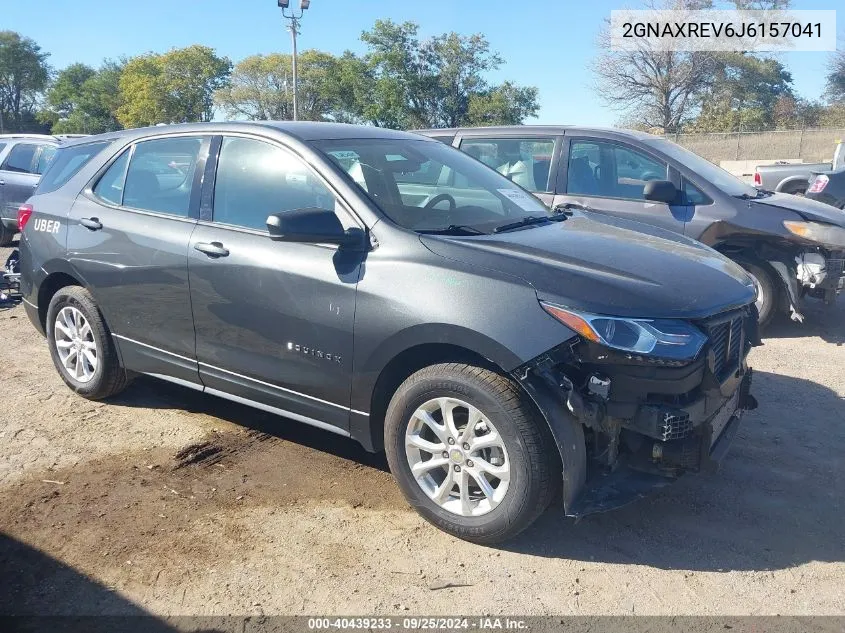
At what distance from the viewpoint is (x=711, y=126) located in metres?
42.8

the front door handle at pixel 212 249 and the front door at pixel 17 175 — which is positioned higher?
the front door at pixel 17 175

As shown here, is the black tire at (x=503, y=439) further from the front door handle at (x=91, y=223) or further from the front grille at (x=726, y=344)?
the front door handle at (x=91, y=223)

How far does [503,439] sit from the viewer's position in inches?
122

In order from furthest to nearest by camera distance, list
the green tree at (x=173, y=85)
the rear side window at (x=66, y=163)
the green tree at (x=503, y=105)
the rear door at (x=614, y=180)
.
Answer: the green tree at (x=173, y=85) < the green tree at (x=503, y=105) < the rear door at (x=614, y=180) < the rear side window at (x=66, y=163)

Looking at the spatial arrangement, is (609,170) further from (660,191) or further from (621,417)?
(621,417)

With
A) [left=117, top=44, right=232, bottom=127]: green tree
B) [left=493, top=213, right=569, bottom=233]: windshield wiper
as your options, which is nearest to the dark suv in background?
[left=493, top=213, right=569, bottom=233]: windshield wiper

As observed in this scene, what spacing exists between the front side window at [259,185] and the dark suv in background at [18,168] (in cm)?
878

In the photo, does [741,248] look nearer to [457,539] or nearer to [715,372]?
[715,372]

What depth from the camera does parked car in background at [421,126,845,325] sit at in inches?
258

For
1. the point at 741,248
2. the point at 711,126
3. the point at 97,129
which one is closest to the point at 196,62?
the point at 97,129

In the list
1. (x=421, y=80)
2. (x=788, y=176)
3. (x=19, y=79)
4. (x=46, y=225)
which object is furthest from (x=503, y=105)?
(x=19, y=79)

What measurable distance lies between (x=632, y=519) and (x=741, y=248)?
13.6ft

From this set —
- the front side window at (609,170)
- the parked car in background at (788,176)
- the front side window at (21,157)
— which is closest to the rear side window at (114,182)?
the front side window at (609,170)

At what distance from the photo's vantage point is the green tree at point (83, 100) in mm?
74500
